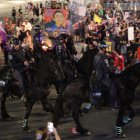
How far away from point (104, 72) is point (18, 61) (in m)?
2.54

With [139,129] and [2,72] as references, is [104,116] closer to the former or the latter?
[139,129]

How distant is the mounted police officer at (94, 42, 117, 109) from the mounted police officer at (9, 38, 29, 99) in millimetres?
2195

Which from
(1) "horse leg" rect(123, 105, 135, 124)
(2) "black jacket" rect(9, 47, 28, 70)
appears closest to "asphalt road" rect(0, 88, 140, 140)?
(1) "horse leg" rect(123, 105, 135, 124)

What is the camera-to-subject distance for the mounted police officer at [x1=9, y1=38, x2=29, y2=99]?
39.9 ft

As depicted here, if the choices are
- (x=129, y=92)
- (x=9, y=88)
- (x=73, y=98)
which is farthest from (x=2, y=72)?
(x=129, y=92)

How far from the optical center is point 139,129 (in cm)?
1138

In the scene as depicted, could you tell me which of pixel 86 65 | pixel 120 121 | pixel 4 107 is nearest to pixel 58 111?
pixel 86 65

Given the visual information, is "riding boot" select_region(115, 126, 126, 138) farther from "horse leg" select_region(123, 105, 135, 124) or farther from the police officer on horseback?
the police officer on horseback

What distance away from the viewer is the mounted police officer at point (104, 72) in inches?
424

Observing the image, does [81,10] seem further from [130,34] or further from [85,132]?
[85,132]

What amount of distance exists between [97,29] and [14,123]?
1154 centimetres

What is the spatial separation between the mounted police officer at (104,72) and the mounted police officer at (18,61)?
219 cm

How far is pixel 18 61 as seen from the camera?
481 inches

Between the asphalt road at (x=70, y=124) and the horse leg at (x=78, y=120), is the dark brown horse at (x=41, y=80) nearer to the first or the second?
the asphalt road at (x=70, y=124)
